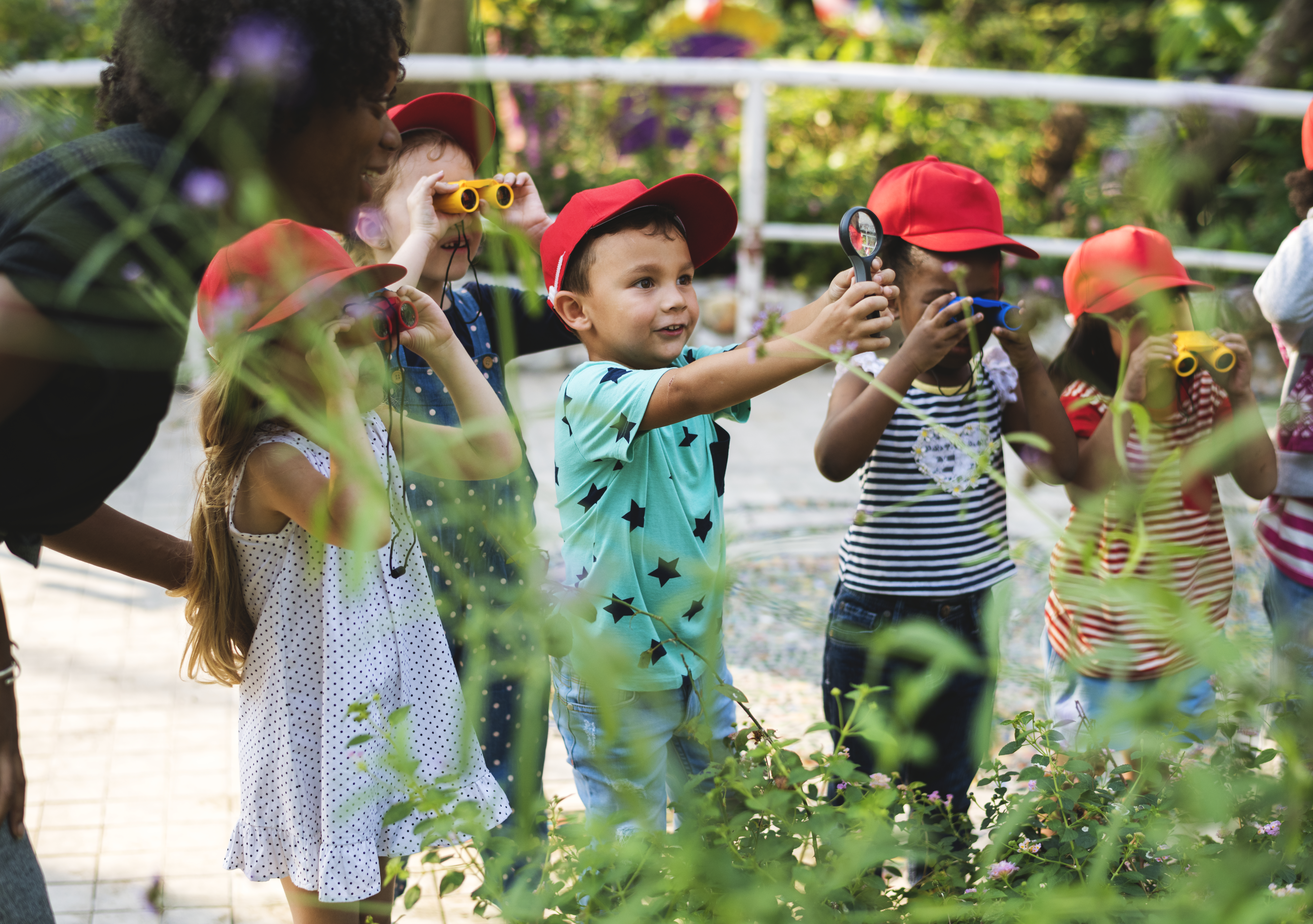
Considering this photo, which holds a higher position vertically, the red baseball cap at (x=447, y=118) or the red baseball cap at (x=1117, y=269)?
the red baseball cap at (x=447, y=118)

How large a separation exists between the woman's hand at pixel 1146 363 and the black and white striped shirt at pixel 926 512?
223 millimetres

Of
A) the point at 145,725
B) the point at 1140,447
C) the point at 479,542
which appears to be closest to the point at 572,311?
the point at 479,542

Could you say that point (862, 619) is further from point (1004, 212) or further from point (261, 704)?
point (1004, 212)

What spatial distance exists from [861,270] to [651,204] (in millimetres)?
421

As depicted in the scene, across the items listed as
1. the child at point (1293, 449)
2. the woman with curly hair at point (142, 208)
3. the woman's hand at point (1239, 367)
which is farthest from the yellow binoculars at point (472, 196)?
the child at point (1293, 449)

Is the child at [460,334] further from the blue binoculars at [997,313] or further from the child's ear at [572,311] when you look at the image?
the blue binoculars at [997,313]

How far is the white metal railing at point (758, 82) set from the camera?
529 cm

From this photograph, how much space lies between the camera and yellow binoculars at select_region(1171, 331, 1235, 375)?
1.79 metres

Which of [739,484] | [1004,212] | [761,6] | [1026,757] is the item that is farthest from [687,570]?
[761,6]

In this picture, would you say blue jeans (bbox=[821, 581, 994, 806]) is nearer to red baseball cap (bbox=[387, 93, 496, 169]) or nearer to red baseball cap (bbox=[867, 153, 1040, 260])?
red baseball cap (bbox=[867, 153, 1040, 260])

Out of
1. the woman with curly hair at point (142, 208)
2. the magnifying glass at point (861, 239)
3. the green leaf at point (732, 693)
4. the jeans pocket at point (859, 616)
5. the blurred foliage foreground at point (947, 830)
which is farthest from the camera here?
the jeans pocket at point (859, 616)

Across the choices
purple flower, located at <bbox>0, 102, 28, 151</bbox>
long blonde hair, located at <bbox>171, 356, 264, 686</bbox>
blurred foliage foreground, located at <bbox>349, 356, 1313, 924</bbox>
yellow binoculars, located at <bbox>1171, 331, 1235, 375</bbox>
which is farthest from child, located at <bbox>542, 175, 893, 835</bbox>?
purple flower, located at <bbox>0, 102, 28, 151</bbox>

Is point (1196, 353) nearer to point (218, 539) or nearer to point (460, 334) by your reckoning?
point (460, 334)

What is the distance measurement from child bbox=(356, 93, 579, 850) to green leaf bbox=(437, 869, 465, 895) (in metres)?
0.57
